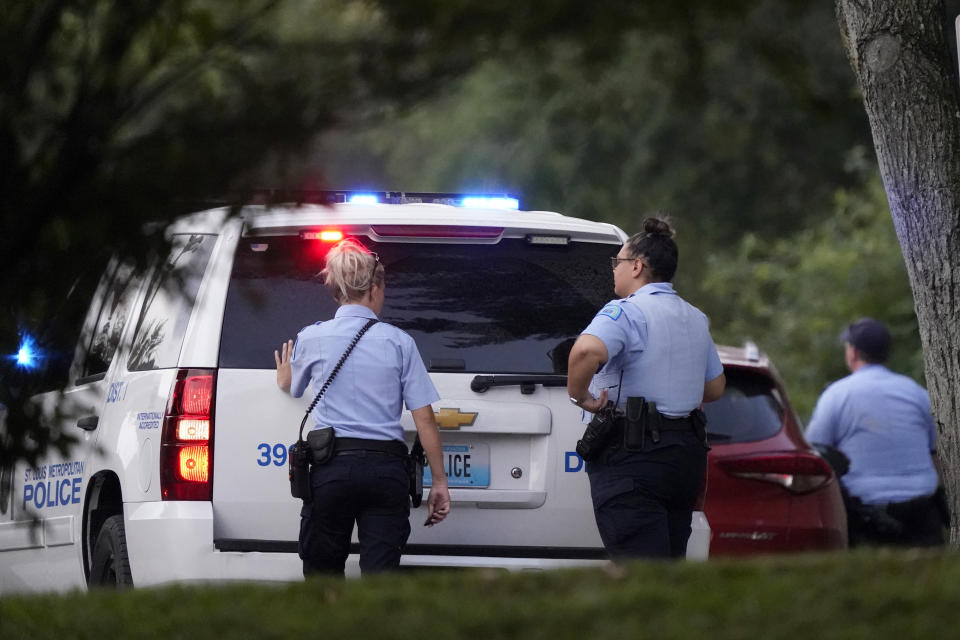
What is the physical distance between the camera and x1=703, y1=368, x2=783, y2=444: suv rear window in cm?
744

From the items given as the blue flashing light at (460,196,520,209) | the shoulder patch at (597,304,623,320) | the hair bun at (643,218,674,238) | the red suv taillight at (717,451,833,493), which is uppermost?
the blue flashing light at (460,196,520,209)

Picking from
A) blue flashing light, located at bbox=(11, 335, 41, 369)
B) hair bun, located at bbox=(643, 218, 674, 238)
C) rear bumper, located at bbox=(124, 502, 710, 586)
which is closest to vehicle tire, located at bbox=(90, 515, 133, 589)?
rear bumper, located at bbox=(124, 502, 710, 586)

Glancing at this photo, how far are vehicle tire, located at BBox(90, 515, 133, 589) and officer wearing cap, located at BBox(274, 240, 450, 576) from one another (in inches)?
31.1

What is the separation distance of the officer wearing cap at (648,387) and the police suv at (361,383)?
0.79 feet

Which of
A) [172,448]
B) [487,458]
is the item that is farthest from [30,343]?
[487,458]

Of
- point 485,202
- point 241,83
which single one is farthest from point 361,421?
point 241,83

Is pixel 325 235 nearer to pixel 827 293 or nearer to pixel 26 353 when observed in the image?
pixel 26 353

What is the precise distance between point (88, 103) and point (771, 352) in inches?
627

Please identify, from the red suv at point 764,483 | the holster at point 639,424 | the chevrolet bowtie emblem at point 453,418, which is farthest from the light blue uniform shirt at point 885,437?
the chevrolet bowtie emblem at point 453,418

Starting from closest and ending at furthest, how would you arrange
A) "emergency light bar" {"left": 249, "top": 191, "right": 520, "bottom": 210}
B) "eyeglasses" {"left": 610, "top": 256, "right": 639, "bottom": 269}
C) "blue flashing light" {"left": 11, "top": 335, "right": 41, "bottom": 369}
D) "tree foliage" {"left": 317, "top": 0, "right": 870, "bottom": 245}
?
"blue flashing light" {"left": 11, "top": 335, "right": 41, "bottom": 369}, "eyeglasses" {"left": 610, "top": 256, "right": 639, "bottom": 269}, "emergency light bar" {"left": 249, "top": 191, "right": 520, "bottom": 210}, "tree foliage" {"left": 317, "top": 0, "right": 870, "bottom": 245}

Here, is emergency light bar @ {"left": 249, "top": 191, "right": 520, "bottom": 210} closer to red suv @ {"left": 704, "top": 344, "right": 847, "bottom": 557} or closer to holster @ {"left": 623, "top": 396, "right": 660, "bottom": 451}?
holster @ {"left": 623, "top": 396, "right": 660, "bottom": 451}

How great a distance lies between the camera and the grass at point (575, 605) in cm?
304

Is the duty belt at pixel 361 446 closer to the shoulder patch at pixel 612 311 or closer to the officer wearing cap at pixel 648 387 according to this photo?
the officer wearing cap at pixel 648 387

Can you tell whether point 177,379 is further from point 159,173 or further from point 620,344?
point 159,173
